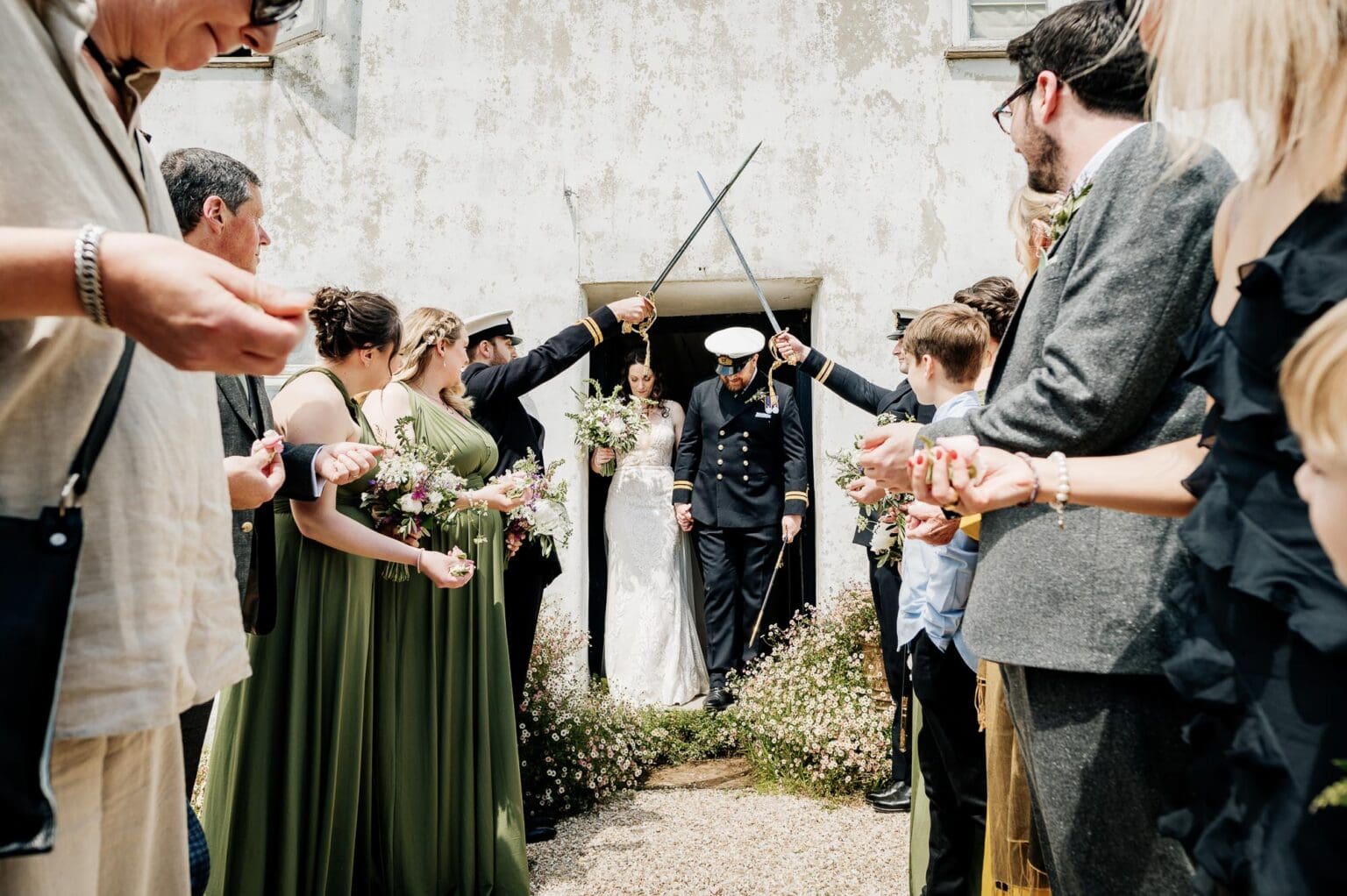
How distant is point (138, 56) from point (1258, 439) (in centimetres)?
159

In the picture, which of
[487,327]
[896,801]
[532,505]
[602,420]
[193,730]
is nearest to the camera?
[193,730]

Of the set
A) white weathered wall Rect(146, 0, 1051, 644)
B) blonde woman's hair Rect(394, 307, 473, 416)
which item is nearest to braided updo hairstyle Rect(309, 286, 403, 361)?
blonde woman's hair Rect(394, 307, 473, 416)

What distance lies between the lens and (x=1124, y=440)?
1721 mm

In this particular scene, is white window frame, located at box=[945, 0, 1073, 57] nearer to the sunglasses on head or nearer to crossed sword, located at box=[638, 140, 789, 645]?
crossed sword, located at box=[638, 140, 789, 645]

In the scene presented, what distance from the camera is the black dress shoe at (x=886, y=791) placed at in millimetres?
5457

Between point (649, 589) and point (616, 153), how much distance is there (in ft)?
10.9

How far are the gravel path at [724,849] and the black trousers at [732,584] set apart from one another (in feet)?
Result: 6.00

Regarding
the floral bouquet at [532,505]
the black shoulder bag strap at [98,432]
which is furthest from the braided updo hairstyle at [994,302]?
the black shoulder bag strap at [98,432]

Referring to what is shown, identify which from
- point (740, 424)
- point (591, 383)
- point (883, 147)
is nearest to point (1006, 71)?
point (883, 147)

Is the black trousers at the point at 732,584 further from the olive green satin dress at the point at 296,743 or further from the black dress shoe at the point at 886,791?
the olive green satin dress at the point at 296,743

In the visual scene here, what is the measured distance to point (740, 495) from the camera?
303 inches

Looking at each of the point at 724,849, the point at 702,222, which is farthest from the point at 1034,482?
the point at 702,222

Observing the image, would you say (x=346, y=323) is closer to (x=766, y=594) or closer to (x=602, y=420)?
(x=602, y=420)

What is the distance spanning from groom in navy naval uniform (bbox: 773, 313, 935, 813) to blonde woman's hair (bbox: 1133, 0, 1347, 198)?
9.84 ft
